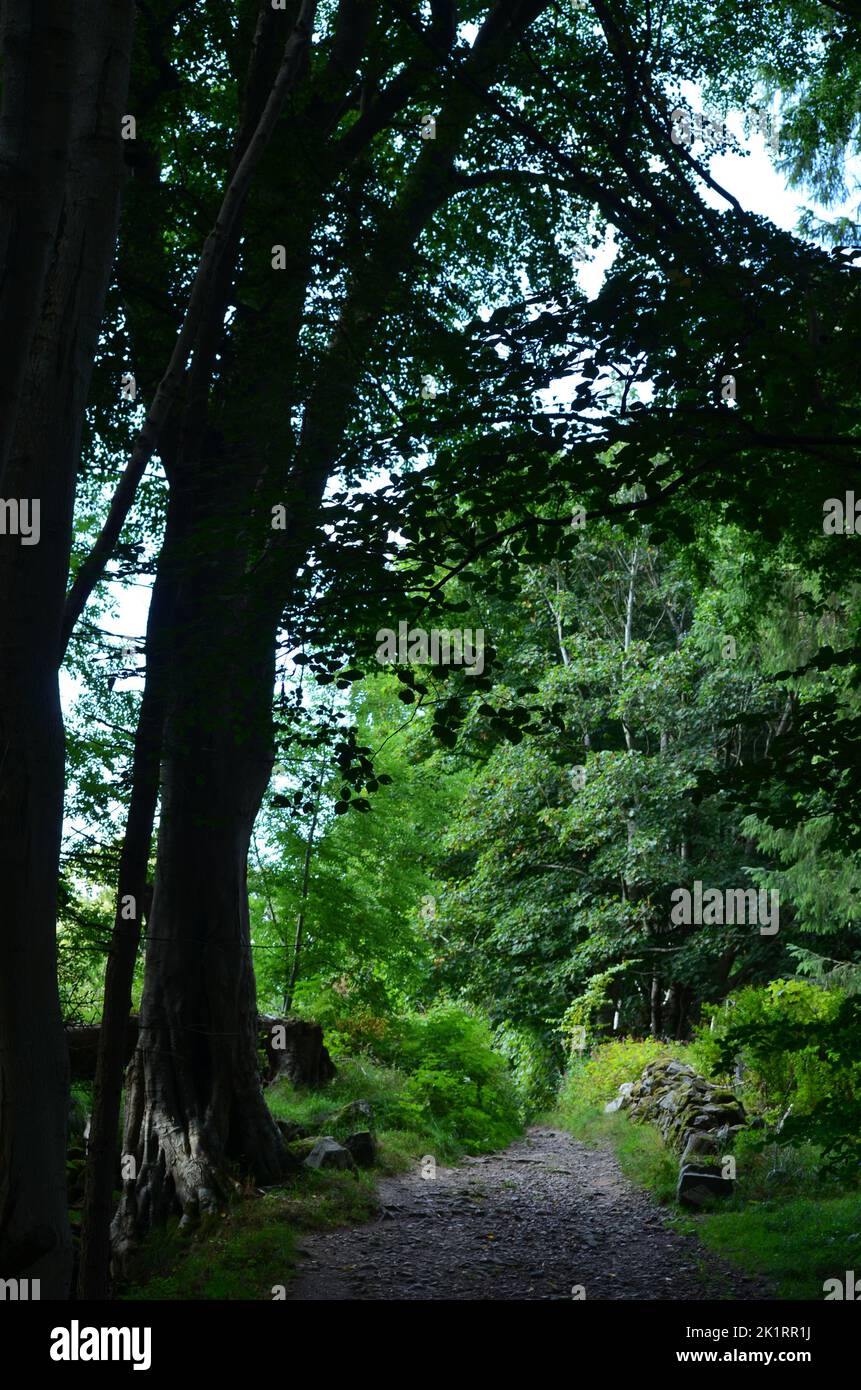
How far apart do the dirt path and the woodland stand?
13.3 inches

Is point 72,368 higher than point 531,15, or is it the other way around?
point 531,15

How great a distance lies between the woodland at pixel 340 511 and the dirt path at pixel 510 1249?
1.11ft

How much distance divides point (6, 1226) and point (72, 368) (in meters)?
3.20

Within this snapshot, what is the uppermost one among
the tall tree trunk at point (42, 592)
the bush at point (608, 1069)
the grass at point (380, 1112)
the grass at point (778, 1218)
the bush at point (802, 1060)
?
the tall tree trunk at point (42, 592)

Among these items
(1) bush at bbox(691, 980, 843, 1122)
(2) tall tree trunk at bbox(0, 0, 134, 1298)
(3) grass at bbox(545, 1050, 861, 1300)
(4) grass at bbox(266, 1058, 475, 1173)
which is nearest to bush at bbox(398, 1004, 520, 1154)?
(4) grass at bbox(266, 1058, 475, 1173)

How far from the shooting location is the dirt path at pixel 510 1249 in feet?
23.8

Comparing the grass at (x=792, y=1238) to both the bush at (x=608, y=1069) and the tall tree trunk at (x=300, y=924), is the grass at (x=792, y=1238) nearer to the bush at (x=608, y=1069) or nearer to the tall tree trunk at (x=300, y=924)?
the tall tree trunk at (x=300, y=924)

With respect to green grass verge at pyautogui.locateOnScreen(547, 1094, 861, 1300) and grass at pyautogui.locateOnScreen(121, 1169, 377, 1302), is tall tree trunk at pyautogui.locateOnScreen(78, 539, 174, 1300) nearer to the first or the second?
grass at pyautogui.locateOnScreen(121, 1169, 377, 1302)

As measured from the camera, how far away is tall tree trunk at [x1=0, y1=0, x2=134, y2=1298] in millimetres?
3984

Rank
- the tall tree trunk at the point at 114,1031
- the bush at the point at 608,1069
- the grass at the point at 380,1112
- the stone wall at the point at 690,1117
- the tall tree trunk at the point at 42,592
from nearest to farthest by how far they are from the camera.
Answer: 1. the tall tree trunk at the point at 42,592
2. the tall tree trunk at the point at 114,1031
3. the stone wall at the point at 690,1117
4. the grass at the point at 380,1112
5. the bush at the point at 608,1069

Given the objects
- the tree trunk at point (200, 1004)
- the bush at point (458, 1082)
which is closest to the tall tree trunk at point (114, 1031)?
the tree trunk at point (200, 1004)
